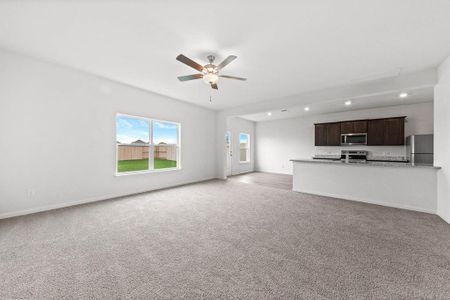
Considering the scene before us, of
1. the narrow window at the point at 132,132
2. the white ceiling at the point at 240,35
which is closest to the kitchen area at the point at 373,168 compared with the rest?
the white ceiling at the point at 240,35

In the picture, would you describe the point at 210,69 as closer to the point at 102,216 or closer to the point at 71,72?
the point at 71,72

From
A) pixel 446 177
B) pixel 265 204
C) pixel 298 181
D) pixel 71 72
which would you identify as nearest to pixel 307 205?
pixel 265 204

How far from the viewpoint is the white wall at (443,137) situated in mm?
2855

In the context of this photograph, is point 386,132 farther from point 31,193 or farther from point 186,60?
point 31,193

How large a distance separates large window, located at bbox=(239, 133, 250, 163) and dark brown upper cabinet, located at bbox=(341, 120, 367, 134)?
4120mm

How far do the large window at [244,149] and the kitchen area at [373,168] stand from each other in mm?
3181

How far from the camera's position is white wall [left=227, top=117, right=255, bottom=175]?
7.96 m

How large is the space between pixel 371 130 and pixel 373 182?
2.91m

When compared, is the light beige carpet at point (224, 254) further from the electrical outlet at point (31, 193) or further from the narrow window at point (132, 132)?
the narrow window at point (132, 132)

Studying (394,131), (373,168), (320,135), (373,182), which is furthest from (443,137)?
(320,135)

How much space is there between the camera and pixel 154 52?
276 centimetres

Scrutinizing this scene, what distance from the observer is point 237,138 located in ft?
27.0

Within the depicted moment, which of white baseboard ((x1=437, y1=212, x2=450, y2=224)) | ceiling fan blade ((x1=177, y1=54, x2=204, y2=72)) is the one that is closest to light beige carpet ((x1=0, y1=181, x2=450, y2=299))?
white baseboard ((x1=437, y1=212, x2=450, y2=224))

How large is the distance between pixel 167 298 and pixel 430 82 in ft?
17.4
